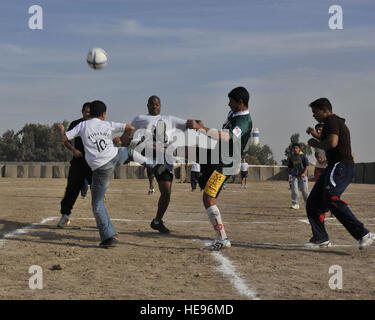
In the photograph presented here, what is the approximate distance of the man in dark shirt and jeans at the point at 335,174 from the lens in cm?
739

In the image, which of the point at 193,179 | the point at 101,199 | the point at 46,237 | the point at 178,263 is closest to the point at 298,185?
the point at 46,237

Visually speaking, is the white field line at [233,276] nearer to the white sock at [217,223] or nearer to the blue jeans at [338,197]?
the white sock at [217,223]

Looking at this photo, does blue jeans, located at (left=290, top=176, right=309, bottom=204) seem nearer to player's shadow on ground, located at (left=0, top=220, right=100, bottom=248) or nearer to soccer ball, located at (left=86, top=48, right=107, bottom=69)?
soccer ball, located at (left=86, top=48, right=107, bottom=69)

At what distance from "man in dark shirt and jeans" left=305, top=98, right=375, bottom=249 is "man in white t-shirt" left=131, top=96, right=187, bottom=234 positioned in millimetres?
2417

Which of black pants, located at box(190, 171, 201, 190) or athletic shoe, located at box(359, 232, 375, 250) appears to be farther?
black pants, located at box(190, 171, 201, 190)

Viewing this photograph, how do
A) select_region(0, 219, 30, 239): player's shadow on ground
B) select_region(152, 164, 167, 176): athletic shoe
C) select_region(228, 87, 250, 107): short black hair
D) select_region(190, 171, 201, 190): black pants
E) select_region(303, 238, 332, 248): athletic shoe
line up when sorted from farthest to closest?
select_region(190, 171, 201, 190): black pants, select_region(0, 219, 30, 239): player's shadow on ground, select_region(152, 164, 167, 176): athletic shoe, select_region(303, 238, 332, 248): athletic shoe, select_region(228, 87, 250, 107): short black hair

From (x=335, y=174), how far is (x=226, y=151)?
1543 millimetres

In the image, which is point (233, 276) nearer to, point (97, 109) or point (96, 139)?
point (96, 139)

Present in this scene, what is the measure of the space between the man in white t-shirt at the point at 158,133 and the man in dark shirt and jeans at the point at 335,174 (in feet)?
7.93

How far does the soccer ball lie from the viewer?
477 inches

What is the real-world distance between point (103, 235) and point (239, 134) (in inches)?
93.4

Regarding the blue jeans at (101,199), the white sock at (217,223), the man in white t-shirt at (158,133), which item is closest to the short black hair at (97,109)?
the blue jeans at (101,199)

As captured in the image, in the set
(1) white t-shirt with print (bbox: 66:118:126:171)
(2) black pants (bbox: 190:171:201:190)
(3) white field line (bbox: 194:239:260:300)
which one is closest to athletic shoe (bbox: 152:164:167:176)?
(1) white t-shirt with print (bbox: 66:118:126:171)
